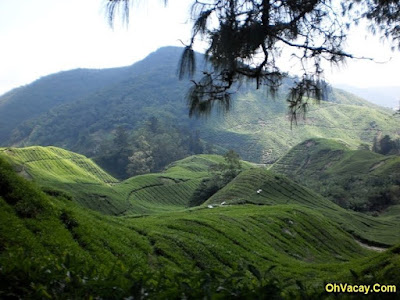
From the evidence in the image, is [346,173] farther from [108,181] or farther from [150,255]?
[150,255]

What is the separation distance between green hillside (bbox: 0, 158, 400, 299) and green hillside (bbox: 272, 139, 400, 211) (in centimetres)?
3731

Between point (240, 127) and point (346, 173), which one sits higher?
point (240, 127)

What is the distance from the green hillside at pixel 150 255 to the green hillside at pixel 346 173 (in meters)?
37.3

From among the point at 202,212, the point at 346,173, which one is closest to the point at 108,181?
the point at 346,173

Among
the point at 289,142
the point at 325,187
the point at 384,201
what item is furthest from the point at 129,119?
the point at 384,201

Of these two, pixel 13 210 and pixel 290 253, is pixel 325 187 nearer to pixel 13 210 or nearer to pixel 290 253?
pixel 290 253

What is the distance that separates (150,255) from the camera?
1159 centimetres

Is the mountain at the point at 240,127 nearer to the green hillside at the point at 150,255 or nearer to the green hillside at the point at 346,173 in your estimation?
the green hillside at the point at 346,173

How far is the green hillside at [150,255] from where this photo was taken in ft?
10.8

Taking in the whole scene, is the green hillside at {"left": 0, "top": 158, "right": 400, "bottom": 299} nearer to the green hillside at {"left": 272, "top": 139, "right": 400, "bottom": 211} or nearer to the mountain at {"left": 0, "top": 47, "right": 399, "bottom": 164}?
the green hillside at {"left": 272, "top": 139, "right": 400, "bottom": 211}

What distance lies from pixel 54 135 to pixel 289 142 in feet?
389

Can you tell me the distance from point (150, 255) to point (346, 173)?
247ft

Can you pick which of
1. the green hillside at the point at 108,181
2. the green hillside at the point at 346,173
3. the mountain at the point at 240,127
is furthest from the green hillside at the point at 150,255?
the mountain at the point at 240,127

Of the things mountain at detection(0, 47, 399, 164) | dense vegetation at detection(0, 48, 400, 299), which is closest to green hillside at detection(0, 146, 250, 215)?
dense vegetation at detection(0, 48, 400, 299)
